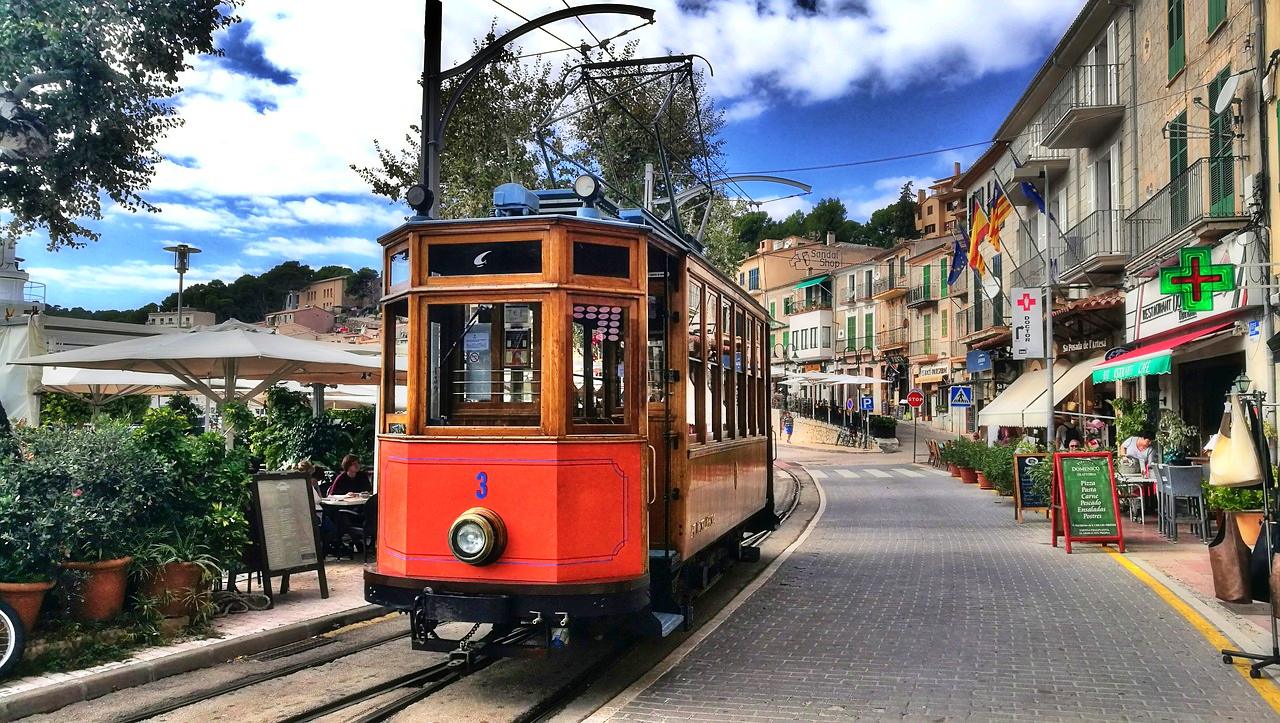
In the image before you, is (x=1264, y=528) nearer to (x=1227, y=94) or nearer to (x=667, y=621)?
(x=667, y=621)

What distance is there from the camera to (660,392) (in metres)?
6.90

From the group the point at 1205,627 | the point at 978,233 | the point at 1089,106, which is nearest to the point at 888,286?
the point at 978,233

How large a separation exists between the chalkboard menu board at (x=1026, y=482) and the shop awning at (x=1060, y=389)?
5610 mm

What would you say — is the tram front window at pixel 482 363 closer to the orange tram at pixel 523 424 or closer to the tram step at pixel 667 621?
the orange tram at pixel 523 424

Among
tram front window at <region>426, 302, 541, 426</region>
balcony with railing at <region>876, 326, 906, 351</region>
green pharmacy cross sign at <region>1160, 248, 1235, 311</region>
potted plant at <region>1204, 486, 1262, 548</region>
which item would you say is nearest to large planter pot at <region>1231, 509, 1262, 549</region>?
potted plant at <region>1204, 486, 1262, 548</region>

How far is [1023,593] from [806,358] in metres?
59.9

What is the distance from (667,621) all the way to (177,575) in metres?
3.81

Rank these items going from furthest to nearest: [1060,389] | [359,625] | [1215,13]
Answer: [1060,389] < [1215,13] < [359,625]

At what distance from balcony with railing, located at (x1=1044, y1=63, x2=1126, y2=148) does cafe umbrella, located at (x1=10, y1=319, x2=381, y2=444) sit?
Result: 656 inches

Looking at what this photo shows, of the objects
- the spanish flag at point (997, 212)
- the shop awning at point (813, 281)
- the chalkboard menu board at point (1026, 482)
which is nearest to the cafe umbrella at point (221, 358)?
the chalkboard menu board at point (1026, 482)

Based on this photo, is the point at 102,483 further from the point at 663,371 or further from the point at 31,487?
the point at 663,371

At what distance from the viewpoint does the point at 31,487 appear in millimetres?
6910

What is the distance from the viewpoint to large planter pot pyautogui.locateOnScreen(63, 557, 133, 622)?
6965 millimetres

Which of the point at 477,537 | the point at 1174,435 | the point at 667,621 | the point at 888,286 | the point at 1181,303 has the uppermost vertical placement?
the point at 888,286
